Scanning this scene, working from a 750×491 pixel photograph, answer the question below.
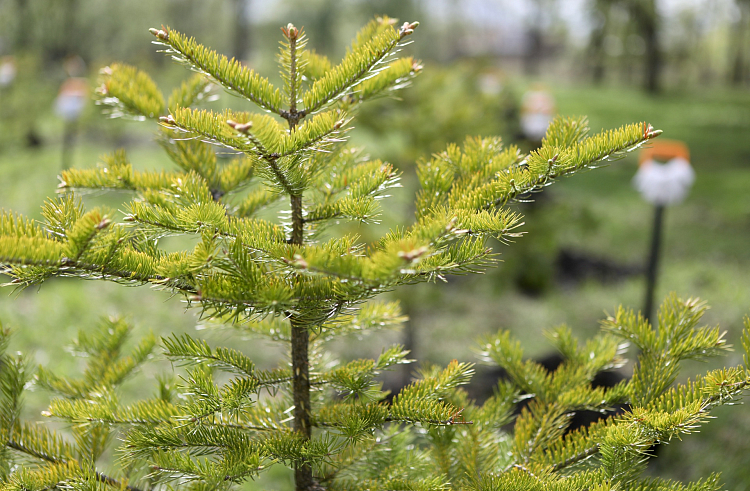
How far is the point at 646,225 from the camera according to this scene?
926 cm

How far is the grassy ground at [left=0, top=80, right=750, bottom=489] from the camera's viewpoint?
451cm

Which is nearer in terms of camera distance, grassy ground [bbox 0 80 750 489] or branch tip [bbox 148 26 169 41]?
branch tip [bbox 148 26 169 41]

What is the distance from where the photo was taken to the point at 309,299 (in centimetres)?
100

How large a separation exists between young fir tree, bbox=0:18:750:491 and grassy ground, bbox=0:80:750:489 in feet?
1.22

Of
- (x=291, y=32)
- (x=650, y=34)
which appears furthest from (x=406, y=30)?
(x=650, y=34)

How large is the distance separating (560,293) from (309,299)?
6250mm

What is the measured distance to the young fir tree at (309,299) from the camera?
91 cm

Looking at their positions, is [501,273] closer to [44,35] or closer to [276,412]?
[276,412]

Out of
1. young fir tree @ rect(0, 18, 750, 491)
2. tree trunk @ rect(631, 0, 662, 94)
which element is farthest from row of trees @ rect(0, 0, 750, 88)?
young fir tree @ rect(0, 18, 750, 491)

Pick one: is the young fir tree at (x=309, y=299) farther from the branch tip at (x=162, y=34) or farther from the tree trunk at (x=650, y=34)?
the tree trunk at (x=650, y=34)

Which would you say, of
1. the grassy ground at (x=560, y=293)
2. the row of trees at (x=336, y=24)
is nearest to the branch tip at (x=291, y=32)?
the grassy ground at (x=560, y=293)

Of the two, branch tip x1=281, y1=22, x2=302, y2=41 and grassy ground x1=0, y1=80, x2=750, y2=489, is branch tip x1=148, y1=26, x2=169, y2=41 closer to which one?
branch tip x1=281, y1=22, x2=302, y2=41

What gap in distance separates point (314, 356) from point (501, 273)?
421 cm

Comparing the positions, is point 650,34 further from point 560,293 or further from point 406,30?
point 406,30
